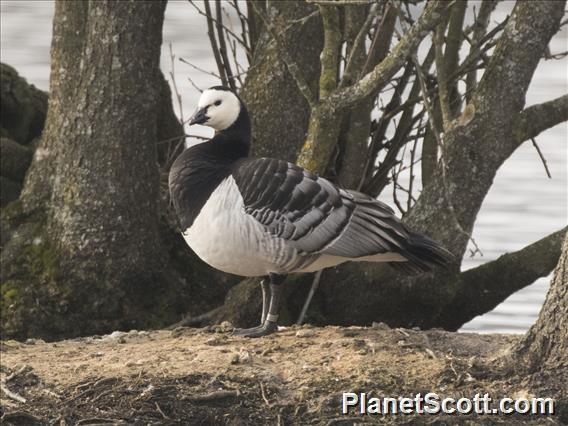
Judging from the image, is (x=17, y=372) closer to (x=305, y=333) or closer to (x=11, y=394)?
(x=11, y=394)

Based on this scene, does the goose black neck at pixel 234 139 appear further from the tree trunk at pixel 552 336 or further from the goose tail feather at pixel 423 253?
the tree trunk at pixel 552 336

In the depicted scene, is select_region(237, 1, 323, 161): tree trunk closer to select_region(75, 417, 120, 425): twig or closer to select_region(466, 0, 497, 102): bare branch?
select_region(466, 0, 497, 102): bare branch

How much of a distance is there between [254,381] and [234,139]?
1643 mm

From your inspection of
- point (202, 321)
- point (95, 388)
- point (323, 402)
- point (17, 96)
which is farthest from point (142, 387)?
Answer: point (17, 96)

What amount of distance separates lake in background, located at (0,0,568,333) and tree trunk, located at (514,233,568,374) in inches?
132

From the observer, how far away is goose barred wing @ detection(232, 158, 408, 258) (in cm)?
665

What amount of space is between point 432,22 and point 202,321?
7.62 feet

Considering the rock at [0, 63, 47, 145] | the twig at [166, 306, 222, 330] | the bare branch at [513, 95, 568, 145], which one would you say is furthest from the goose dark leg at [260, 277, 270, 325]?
the rock at [0, 63, 47, 145]

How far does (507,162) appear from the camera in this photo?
1352 cm

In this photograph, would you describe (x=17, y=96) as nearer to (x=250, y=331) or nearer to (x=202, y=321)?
(x=202, y=321)

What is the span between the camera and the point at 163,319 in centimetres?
848

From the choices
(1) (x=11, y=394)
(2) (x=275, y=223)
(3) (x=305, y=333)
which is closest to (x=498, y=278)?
(3) (x=305, y=333)

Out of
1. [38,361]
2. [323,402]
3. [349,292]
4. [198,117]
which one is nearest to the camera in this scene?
[323,402]

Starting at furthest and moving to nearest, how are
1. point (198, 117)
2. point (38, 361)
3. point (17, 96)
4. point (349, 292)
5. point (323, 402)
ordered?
point (17, 96), point (349, 292), point (198, 117), point (38, 361), point (323, 402)
